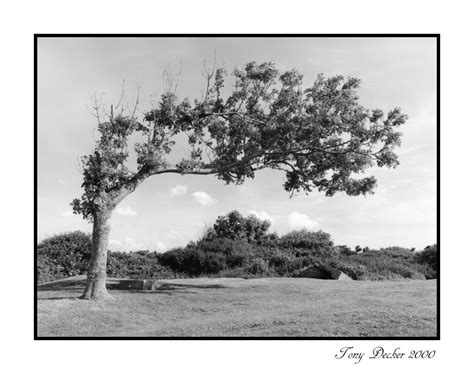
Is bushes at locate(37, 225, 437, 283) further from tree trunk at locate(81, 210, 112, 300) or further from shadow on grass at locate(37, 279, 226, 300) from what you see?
tree trunk at locate(81, 210, 112, 300)

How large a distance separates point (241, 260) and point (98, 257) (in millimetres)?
13765

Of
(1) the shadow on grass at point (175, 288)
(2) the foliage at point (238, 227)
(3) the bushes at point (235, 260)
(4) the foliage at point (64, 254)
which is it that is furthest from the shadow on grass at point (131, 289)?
(2) the foliage at point (238, 227)

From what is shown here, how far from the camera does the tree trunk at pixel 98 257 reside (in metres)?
17.8

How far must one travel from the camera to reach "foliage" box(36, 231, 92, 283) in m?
30.0

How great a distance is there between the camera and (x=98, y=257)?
17.8 meters

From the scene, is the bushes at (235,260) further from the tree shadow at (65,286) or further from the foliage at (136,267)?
the tree shadow at (65,286)

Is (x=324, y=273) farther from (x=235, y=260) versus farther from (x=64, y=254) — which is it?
(x=64, y=254)

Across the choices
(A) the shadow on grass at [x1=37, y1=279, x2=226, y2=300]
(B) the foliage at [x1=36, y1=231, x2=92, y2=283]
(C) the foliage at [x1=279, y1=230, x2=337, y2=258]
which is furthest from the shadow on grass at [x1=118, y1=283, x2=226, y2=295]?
(C) the foliage at [x1=279, y1=230, x2=337, y2=258]

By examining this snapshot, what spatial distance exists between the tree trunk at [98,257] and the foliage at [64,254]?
41.6ft

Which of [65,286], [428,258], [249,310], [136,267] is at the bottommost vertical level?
[136,267]

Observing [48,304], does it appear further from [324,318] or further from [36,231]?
[324,318]

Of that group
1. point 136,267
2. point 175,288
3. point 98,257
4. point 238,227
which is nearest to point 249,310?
point 175,288

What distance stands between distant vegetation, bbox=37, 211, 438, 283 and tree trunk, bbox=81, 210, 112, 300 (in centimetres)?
1100
